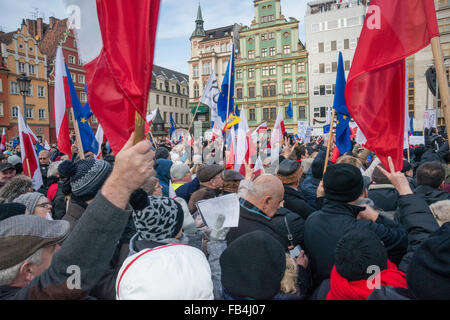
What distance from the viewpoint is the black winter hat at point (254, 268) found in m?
1.62

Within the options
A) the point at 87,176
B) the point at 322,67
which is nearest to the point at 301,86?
the point at 322,67

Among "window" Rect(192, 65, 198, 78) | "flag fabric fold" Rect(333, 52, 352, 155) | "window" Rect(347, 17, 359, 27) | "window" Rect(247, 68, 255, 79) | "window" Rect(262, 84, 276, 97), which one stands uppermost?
"window" Rect(347, 17, 359, 27)

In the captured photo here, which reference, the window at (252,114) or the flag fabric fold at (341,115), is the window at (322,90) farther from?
the flag fabric fold at (341,115)

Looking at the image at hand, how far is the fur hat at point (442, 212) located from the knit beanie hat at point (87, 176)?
2.54m

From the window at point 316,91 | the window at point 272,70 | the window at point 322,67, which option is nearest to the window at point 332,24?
the window at point 322,67

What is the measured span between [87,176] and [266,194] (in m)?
1.41

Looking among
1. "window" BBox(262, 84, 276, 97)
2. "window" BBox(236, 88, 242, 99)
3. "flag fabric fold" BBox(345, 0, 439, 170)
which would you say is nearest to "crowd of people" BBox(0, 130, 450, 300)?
"flag fabric fold" BBox(345, 0, 439, 170)

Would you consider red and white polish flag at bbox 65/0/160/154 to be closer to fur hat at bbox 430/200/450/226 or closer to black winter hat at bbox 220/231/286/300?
black winter hat at bbox 220/231/286/300

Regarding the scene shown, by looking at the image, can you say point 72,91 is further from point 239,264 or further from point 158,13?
point 239,264

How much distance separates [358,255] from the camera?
5.28ft

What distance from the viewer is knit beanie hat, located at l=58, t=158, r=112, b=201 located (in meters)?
2.38

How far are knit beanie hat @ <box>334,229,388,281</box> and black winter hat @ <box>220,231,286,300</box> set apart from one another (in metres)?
0.31

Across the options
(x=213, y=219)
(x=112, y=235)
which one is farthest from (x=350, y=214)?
(x=112, y=235)

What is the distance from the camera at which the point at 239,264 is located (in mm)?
1645
